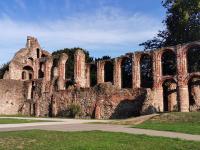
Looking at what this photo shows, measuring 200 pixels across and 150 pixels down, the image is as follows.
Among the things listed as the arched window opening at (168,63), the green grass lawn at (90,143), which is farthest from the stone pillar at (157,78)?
the green grass lawn at (90,143)

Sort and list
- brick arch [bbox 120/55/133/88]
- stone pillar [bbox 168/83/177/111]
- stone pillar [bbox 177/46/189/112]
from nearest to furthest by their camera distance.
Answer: stone pillar [bbox 177/46/189/112]
stone pillar [bbox 168/83/177/111]
brick arch [bbox 120/55/133/88]

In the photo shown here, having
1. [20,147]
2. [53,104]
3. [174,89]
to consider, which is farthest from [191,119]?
[174,89]

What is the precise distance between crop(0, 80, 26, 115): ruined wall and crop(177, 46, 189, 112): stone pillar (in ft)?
61.2

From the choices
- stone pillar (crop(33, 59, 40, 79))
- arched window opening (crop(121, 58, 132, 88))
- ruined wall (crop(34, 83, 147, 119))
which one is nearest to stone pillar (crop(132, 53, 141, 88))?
ruined wall (crop(34, 83, 147, 119))

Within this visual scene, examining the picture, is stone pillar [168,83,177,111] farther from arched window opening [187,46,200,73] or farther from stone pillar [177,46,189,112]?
arched window opening [187,46,200,73]

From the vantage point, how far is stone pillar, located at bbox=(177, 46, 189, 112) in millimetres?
33312

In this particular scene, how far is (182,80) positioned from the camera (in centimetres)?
3403

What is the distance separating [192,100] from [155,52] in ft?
23.2

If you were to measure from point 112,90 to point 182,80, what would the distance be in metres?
9.00

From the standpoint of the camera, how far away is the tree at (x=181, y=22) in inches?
1487

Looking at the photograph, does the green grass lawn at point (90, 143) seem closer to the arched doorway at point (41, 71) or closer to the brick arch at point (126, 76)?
the brick arch at point (126, 76)

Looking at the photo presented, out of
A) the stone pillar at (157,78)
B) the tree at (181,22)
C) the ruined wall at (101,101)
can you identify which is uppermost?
the tree at (181,22)

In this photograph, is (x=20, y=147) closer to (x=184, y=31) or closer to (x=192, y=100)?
A: (x=192, y=100)

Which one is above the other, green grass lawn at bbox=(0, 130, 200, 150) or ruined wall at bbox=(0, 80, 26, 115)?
ruined wall at bbox=(0, 80, 26, 115)
